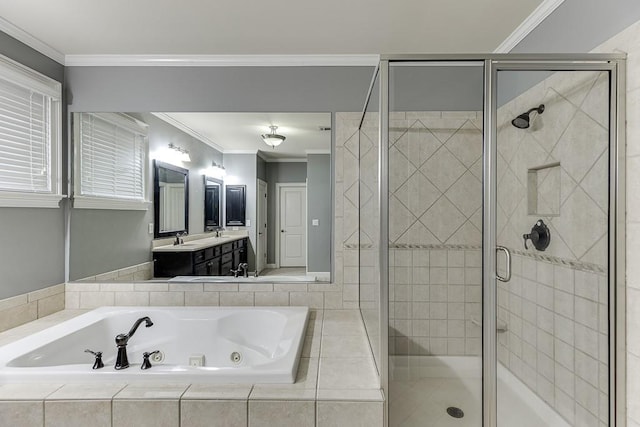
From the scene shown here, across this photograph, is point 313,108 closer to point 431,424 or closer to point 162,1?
point 162,1

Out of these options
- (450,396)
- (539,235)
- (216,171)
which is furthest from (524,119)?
(216,171)

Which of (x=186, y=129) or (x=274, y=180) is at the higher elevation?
(x=186, y=129)

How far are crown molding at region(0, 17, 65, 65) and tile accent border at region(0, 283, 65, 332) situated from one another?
162 cm

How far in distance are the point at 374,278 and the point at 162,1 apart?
6.16 ft

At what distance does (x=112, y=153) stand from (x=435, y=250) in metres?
2.38

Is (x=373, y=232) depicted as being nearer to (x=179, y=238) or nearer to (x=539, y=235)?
(x=539, y=235)

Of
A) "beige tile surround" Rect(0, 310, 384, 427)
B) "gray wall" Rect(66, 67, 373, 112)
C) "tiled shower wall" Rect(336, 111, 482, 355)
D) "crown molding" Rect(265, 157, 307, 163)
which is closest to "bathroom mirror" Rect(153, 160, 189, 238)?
"gray wall" Rect(66, 67, 373, 112)

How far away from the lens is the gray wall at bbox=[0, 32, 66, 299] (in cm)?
198

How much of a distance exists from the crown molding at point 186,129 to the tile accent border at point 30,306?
1430mm

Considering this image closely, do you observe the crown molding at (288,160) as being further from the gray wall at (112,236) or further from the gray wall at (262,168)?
the gray wall at (112,236)

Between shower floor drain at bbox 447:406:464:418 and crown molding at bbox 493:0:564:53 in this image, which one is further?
crown molding at bbox 493:0:564:53

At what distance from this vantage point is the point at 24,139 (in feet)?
6.81

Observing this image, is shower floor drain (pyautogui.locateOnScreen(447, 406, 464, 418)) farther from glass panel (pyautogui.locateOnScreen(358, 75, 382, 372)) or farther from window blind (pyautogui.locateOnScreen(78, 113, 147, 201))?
window blind (pyautogui.locateOnScreen(78, 113, 147, 201))

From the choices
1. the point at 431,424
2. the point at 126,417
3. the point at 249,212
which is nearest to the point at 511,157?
the point at 431,424
